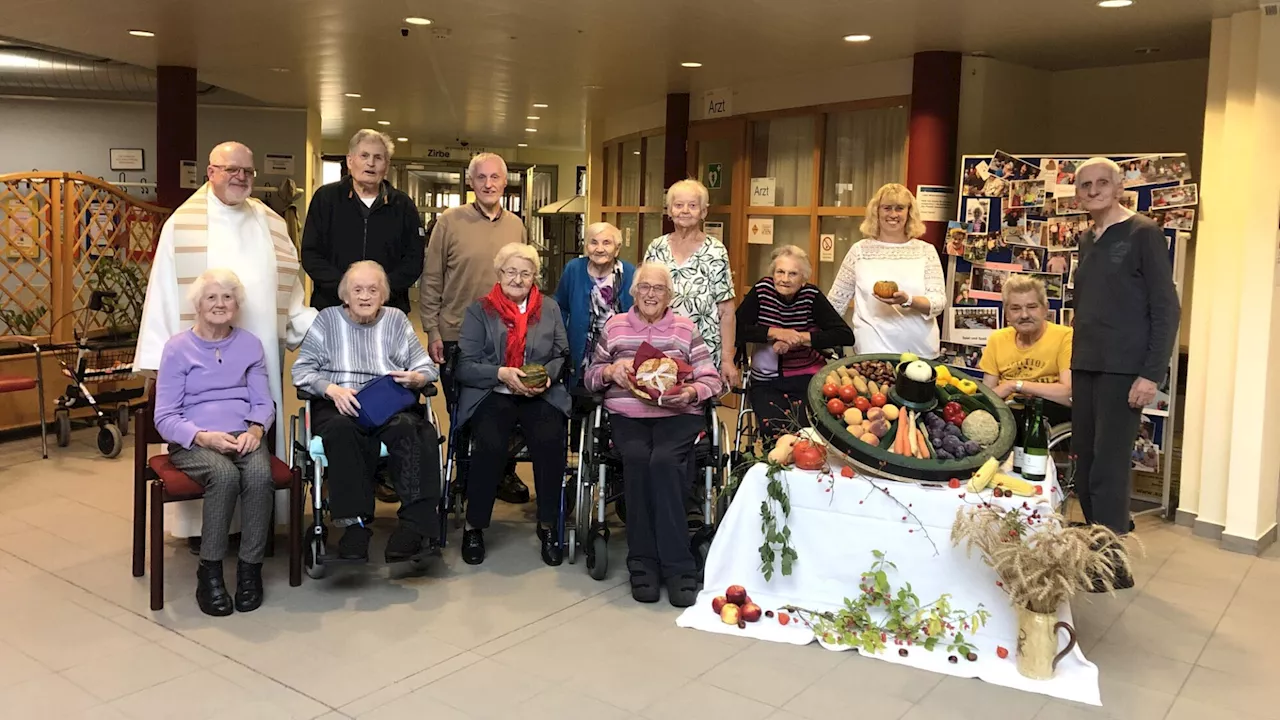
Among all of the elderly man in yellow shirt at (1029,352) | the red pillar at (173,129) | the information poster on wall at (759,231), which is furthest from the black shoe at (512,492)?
the red pillar at (173,129)

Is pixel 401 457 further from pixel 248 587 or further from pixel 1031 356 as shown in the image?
pixel 1031 356

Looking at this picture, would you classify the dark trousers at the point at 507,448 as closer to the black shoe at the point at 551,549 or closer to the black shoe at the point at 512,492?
the black shoe at the point at 551,549

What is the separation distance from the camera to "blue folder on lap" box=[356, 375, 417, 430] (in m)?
3.58

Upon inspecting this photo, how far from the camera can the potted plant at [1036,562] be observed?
111 inches

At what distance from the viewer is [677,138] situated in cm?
860

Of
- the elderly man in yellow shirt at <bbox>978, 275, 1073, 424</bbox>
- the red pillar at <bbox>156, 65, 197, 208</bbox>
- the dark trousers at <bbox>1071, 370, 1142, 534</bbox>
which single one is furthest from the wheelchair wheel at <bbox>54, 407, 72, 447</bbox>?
the dark trousers at <bbox>1071, 370, 1142, 534</bbox>

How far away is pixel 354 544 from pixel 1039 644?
2227 mm

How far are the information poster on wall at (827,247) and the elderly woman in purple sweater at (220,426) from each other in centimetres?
474

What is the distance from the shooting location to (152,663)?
117 inches

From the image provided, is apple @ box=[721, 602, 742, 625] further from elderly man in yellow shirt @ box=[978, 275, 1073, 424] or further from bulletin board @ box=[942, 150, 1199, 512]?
bulletin board @ box=[942, 150, 1199, 512]

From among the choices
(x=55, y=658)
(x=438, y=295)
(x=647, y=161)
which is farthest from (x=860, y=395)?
(x=647, y=161)

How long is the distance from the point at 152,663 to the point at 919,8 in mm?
4363

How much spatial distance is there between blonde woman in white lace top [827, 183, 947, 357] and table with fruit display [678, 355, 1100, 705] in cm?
73

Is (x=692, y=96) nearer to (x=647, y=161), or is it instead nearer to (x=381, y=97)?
(x=647, y=161)
